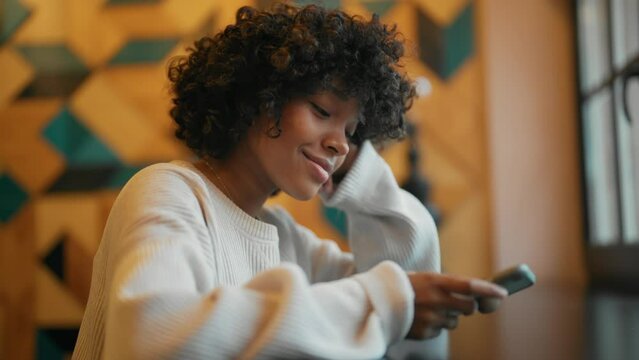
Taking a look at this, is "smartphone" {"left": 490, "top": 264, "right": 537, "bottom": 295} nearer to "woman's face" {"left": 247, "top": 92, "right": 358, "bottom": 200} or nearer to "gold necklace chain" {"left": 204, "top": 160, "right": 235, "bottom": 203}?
"woman's face" {"left": 247, "top": 92, "right": 358, "bottom": 200}

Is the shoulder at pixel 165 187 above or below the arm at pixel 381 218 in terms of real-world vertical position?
above

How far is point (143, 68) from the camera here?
2.59 meters

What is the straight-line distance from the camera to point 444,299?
0.67m

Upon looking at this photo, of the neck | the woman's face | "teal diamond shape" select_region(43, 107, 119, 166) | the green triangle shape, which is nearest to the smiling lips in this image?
the woman's face

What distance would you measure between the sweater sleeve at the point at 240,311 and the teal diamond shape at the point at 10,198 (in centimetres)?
210

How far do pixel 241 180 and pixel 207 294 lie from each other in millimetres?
417

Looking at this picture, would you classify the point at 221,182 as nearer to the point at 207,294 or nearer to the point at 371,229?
the point at 371,229

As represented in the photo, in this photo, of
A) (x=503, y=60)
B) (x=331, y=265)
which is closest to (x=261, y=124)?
(x=331, y=265)

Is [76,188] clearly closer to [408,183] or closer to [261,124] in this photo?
[408,183]

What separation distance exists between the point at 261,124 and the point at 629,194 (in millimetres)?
1470

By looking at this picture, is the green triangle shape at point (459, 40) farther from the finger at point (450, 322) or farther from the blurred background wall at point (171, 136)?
the finger at point (450, 322)

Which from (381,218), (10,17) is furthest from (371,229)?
(10,17)

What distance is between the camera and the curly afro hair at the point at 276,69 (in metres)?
0.98

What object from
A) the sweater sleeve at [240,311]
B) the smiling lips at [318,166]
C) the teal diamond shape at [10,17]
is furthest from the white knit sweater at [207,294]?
the teal diamond shape at [10,17]
